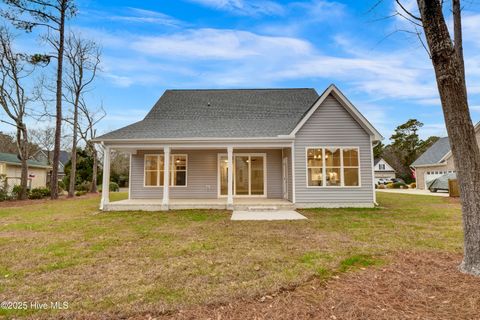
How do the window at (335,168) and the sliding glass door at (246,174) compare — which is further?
the sliding glass door at (246,174)

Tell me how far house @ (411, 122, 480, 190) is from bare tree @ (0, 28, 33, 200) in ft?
109

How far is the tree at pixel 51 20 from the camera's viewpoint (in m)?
14.6

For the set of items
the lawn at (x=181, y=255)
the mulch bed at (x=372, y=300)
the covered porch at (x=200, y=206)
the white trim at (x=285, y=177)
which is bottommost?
the lawn at (x=181, y=255)

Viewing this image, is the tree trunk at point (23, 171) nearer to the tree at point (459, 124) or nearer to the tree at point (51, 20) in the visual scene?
the tree at point (51, 20)

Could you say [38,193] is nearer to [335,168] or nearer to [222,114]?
[222,114]

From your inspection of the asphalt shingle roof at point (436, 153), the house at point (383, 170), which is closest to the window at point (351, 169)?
the asphalt shingle roof at point (436, 153)

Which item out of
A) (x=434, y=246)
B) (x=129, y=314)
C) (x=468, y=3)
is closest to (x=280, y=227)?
(x=434, y=246)

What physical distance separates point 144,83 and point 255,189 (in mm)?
16483

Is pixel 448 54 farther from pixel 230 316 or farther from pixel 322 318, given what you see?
pixel 230 316

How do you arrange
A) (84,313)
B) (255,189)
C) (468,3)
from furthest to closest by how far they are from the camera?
(255,189) → (468,3) → (84,313)

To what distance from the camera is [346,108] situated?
1045 centimetres

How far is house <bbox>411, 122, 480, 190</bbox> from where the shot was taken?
76.9ft

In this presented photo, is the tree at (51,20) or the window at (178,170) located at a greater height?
the tree at (51,20)

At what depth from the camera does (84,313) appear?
2.64 meters
